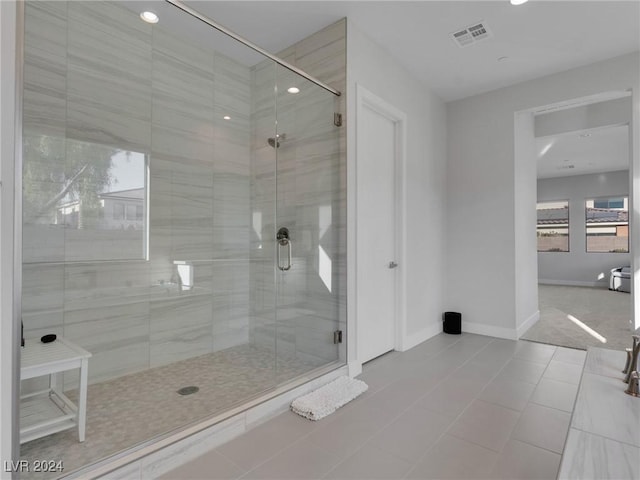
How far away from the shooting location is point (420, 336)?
3936mm

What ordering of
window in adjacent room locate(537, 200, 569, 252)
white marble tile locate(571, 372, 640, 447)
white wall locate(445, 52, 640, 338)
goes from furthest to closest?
window in adjacent room locate(537, 200, 569, 252) → white wall locate(445, 52, 640, 338) → white marble tile locate(571, 372, 640, 447)

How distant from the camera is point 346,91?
2924 millimetres

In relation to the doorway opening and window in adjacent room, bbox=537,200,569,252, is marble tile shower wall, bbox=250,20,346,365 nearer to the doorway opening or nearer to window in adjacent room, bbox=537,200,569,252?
the doorway opening

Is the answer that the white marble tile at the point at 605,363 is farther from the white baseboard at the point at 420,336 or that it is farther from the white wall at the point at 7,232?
the white wall at the point at 7,232

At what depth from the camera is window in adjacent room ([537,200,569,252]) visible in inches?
358

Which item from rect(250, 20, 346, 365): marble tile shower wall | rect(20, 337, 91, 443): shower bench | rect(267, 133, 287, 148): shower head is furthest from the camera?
rect(267, 133, 287, 148): shower head

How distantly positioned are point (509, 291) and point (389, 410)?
2.52 metres

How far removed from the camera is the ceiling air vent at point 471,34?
9.82ft

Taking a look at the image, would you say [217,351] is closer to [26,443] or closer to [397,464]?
[26,443]

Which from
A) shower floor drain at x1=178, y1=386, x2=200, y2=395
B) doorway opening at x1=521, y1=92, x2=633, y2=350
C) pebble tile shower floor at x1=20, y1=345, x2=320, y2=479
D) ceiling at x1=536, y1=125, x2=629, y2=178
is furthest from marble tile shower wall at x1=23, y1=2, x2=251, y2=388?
ceiling at x1=536, y1=125, x2=629, y2=178

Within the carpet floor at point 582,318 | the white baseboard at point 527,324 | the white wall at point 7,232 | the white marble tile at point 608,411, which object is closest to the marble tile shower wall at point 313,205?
the white marble tile at point 608,411

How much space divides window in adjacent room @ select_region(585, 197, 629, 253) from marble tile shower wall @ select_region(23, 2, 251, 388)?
9.22 meters

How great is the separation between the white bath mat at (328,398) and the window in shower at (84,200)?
1.87m

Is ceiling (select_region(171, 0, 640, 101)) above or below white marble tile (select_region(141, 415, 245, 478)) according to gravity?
above
